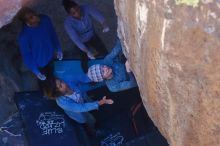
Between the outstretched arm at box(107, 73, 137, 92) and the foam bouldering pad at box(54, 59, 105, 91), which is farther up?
the foam bouldering pad at box(54, 59, 105, 91)

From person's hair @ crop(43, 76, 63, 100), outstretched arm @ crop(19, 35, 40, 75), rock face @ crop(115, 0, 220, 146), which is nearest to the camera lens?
rock face @ crop(115, 0, 220, 146)

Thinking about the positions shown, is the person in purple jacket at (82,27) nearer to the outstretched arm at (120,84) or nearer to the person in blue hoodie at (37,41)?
the person in blue hoodie at (37,41)

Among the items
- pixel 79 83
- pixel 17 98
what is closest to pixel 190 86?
pixel 79 83

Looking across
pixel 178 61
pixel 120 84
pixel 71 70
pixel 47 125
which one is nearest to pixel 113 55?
pixel 120 84

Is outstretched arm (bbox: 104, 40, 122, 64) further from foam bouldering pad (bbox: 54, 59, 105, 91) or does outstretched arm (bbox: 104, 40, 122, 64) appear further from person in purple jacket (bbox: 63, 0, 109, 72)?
person in purple jacket (bbox: 63, 0, 109, 72)

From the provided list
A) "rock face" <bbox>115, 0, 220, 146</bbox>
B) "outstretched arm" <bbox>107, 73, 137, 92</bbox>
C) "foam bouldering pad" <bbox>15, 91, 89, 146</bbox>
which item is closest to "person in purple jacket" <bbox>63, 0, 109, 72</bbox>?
"outstretched arm" <bbox>107, 73, 137, 92</bbox>

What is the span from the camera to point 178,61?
9.52 ft

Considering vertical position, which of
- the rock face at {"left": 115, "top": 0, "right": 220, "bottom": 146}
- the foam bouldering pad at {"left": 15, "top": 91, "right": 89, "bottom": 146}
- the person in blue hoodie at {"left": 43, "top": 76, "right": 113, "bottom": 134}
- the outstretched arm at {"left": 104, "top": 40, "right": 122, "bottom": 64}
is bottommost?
the foam bouldering pad at {"left": 15, "top": 91, "right": 89, "bottom": 146}

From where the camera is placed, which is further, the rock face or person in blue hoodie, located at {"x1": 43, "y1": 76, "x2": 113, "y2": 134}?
person in blue hoodie, located at {"x1": 43, "y1": 76, "x2": 113, "y2": 134}

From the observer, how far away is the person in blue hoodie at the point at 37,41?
442 centimetres

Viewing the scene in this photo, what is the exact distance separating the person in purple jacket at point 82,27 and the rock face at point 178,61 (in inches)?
39.3

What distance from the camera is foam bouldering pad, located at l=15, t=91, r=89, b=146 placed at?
15.2 ft

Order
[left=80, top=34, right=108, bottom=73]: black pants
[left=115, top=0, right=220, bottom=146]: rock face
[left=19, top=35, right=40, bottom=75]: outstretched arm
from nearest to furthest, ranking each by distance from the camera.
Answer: [left=115, top=0, right=220, bottom=146]: rock face < [left=19, top=35, right=40, bottom=75]: outstretched arm < [left=80, top=34, right=108, bottom=73]: black pants

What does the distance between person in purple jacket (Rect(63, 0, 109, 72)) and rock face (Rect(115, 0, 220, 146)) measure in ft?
3.27
